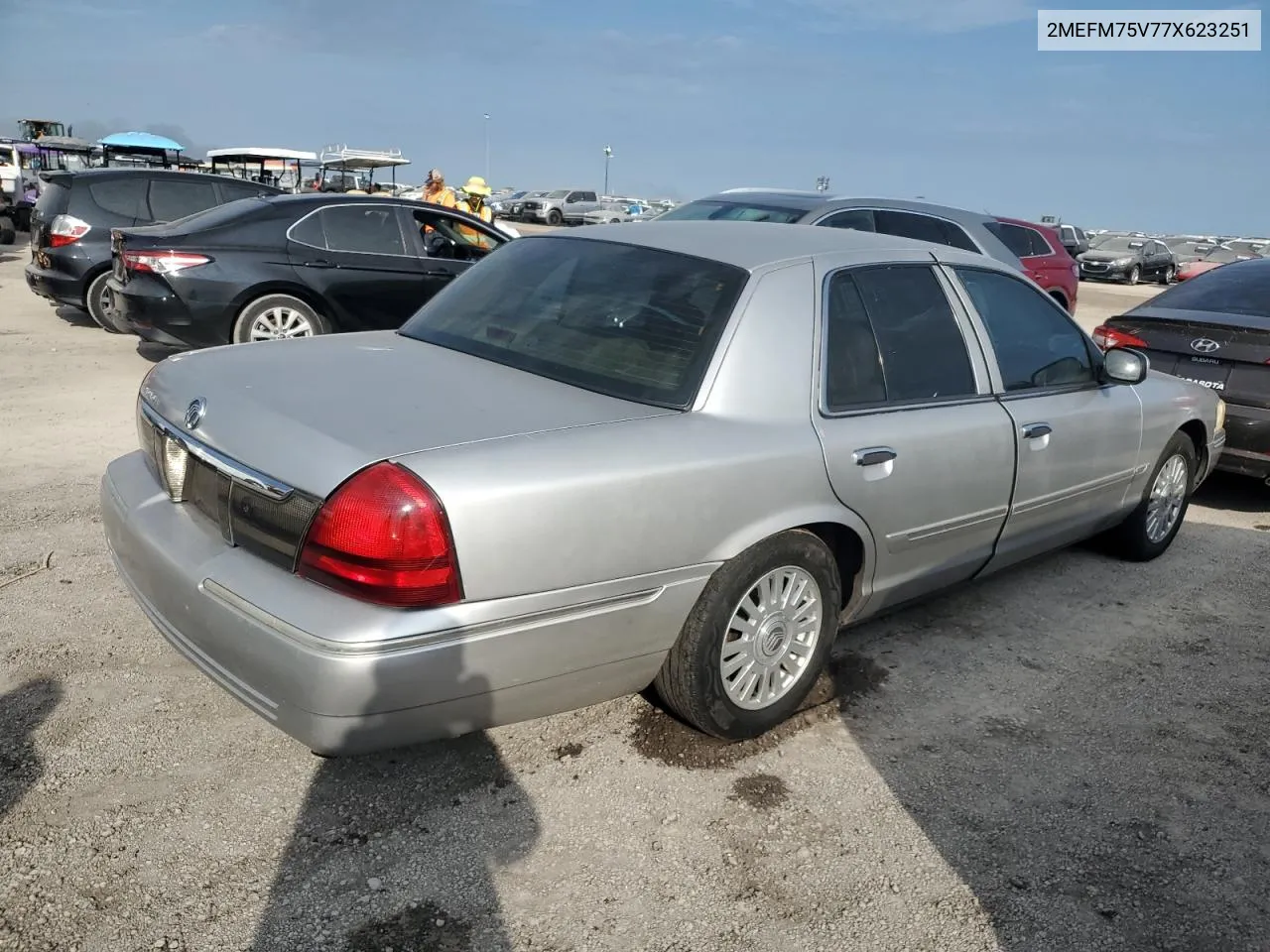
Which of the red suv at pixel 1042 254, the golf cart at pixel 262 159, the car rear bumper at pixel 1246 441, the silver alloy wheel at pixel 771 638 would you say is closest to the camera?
the silver alloy wheel at pixel 771 638

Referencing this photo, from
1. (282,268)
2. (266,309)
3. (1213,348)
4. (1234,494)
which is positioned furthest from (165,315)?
(1234,494)

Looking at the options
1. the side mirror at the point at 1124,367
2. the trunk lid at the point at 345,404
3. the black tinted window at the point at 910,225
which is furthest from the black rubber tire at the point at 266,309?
the side mirror at the point at 1124,367

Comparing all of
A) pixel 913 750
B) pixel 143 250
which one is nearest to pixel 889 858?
pixel 913 750

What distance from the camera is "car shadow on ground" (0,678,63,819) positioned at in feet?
9.20

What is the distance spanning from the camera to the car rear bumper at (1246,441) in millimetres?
5930

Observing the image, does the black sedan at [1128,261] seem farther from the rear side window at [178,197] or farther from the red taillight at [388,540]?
the red taillight at [388,540]

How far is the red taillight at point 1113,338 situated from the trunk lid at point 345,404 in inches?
185

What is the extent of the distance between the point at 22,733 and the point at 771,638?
2192 mm

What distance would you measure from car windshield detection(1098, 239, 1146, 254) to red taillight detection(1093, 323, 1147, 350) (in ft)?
91.4

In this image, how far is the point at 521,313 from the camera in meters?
3.57

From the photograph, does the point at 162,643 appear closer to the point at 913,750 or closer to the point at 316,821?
the point at 316,821

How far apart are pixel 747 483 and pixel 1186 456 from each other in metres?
3.37

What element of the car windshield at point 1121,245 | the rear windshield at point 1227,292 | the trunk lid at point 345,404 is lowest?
the trunk lid at point 345,404

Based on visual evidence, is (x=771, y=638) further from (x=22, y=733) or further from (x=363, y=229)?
(x=363, y=229)
